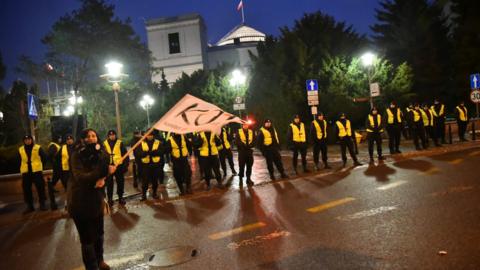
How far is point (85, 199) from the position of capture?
5.03 meters

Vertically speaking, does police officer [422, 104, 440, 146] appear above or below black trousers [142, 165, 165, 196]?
above

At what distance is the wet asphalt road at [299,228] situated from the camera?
535cm

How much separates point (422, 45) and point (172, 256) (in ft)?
130

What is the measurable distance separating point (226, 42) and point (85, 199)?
217 ft

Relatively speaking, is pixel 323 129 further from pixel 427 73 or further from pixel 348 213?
pixel 427 73

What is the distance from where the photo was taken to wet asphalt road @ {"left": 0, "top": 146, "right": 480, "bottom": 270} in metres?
5.35

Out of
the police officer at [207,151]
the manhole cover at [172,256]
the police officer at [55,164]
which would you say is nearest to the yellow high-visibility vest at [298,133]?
the police officer at [207,151]

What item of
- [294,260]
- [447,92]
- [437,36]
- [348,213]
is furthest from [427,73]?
[294,260]

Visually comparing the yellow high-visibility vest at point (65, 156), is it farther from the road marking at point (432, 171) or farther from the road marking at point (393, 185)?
the road marking at point (432, 171)

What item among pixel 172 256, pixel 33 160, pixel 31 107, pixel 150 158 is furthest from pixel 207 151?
pixel 172 256

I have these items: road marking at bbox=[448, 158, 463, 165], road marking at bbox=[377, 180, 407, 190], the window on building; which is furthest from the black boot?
the window on building

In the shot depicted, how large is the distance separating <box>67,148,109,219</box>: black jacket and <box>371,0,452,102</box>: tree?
126 ft

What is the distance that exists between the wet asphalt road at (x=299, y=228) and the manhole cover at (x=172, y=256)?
0.11m

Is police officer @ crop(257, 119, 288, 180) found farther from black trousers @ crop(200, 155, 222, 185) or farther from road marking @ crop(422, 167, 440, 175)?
road marking @ crop(422, 167, 440, 175)
